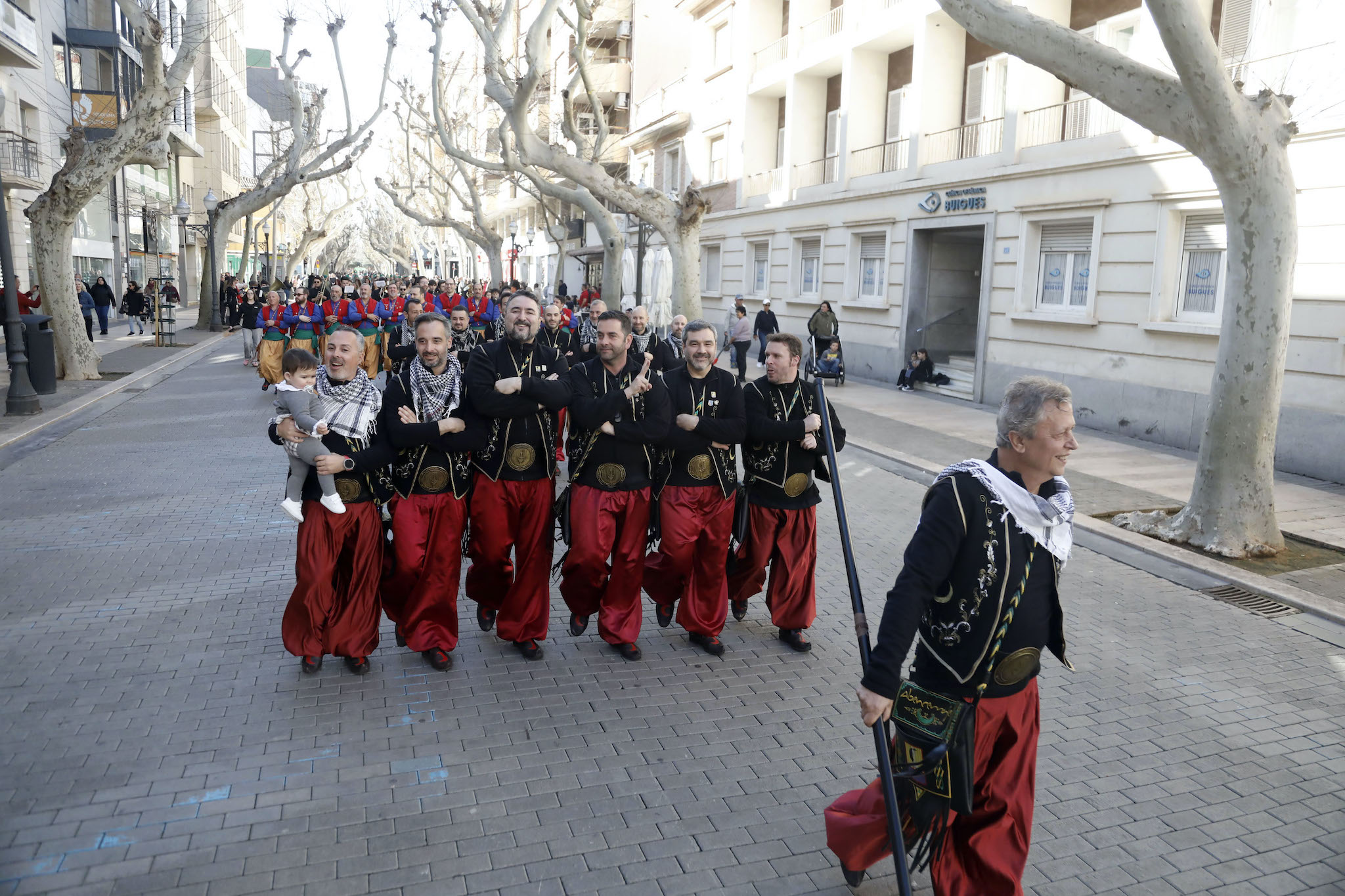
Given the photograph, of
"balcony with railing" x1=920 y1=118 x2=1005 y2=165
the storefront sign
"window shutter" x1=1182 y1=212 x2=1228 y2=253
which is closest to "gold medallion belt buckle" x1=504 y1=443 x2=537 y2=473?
"window shutter" x1=1182 y1=212 x2=1228 y2=253

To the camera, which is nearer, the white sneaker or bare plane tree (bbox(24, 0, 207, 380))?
the white sneaker

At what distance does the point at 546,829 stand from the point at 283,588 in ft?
11.7

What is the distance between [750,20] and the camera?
27.4m

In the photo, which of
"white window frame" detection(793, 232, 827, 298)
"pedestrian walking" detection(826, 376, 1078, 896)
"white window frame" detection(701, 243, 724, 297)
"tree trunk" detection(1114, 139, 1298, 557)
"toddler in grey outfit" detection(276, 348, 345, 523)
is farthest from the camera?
"white window frame" detection(701, 243, 724, 297)

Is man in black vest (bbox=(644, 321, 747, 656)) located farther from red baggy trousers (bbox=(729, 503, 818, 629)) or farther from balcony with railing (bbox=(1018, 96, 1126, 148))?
balcony with railing (bbox=(1018, 96, 1126, 148))

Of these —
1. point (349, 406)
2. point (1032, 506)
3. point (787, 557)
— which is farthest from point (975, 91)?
point (1032, 506)

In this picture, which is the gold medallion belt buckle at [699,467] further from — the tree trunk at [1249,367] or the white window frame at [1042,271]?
the white window frame at [1042,271]

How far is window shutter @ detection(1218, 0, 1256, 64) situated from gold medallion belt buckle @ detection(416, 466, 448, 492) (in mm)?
13586

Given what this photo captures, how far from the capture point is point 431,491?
5.13 metres

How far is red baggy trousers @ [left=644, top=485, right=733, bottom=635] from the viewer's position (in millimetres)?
5469

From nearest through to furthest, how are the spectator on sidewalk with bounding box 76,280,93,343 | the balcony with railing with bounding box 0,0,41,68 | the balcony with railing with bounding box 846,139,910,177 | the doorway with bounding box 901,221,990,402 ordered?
the doorway with bounding box 901,221,990,402
the balcony with railing with bounding box 846,139,910,177
the balcony with railing with bounding box 0,0,41,68
the spectator on sidewalk with bounding box 76,280,93,343

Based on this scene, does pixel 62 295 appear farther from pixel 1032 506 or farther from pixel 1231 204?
pixel 1032 506

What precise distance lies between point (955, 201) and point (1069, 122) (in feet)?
8.10

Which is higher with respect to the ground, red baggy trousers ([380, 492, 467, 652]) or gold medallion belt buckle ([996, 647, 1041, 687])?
gold medallion belt buckle ([996, 647, 1041, 687])
